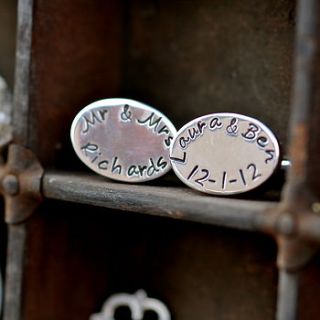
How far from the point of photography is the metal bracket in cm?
78

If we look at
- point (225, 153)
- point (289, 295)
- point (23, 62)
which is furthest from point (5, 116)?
point (289, 295)

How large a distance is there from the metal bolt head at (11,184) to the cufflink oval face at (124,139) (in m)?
0.09

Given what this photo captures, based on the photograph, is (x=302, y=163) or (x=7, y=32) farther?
(x=7, y=32)

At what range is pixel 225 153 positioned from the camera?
67 centimetres

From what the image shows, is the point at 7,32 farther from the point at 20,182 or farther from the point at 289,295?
the point at 289,295

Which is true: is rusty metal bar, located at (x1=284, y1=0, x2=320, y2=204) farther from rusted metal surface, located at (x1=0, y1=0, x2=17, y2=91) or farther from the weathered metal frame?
rusted metal surface, located at (x1=0, y1=0, x2=17, y2=91)

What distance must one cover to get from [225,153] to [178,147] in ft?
0.15

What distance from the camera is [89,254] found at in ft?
2.92

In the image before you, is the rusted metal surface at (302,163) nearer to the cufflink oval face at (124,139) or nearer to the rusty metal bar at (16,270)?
the cufflink oval face at (124,139)

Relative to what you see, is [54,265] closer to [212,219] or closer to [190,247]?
[190,247]

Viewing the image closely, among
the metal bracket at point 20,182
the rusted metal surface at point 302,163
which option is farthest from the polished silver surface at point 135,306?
the rusted metal surface at point 302,163

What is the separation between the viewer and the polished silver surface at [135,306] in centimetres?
85

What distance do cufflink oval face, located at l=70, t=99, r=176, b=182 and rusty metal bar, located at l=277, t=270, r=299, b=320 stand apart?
0.17 m

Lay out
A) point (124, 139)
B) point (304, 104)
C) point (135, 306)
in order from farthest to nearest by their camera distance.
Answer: point (135, 306) → point (124, 139) → point (304, 104)
